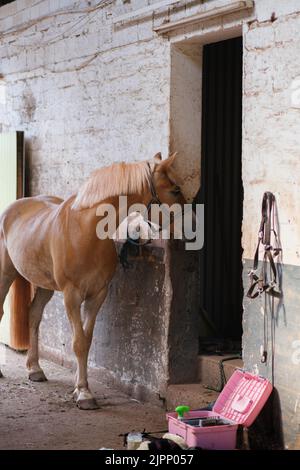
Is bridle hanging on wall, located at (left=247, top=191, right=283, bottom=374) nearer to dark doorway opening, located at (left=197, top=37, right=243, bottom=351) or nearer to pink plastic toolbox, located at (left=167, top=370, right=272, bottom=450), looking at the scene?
pink plastic toolbox, located at (left=167, top=370, right=272, bottom=450)

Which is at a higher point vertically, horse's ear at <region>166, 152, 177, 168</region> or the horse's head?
horse's ear at <region>166, 152, 177, 168</region>

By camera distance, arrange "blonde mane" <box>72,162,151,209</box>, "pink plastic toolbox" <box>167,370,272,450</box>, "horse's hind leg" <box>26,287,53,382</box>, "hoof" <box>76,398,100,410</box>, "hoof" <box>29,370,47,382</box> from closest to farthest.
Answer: "pink plastic toolbox" <box>167,370,272,450</box>, "blonde mane" <box>72,162,151,209</box>, "hoof" <box>76,398,100,410</box>, "hoof" <box>29,370,47,382</box>, "horse's hind leg" <box>26,287,53,382</box>

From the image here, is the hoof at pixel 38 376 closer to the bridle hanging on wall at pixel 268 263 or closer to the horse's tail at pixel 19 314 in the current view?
the horse's tail at pixel 19 314

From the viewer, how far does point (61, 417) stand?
16.5 ft

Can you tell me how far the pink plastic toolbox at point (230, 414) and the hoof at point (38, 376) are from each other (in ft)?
6.70

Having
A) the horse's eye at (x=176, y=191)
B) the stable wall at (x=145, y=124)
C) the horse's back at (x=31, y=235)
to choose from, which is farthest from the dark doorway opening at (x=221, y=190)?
the horse's back at (x=31, y=235)

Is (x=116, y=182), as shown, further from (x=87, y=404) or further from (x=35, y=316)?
(x=35, y=316)

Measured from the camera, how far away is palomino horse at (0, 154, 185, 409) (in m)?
4.93

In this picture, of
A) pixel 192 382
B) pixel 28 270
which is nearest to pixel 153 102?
pixel 28 270

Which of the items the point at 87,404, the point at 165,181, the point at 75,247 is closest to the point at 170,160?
the point at 165,181

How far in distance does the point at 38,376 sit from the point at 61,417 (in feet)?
3.61

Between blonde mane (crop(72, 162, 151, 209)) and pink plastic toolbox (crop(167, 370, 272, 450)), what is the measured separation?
145cm

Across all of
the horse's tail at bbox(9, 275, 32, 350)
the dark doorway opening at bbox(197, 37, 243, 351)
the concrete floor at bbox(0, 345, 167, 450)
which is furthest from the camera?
the horse's tail at bbox(9, 275, 32, 350)

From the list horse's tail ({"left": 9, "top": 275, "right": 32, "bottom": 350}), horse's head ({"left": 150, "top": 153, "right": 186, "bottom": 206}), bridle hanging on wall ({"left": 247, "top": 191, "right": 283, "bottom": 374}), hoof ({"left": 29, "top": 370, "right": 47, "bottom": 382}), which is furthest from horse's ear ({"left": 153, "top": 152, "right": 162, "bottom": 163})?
hoof ({"left": 29, "top": 370, "right": 47, "bottom": 382})
